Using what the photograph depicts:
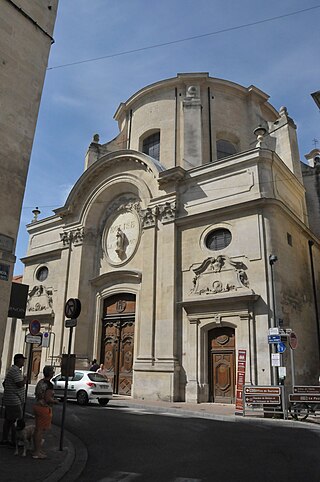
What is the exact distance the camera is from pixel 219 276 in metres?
18.0

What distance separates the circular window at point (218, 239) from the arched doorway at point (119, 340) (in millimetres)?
5485

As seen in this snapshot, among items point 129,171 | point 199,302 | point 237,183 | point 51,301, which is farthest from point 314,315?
point 51,301

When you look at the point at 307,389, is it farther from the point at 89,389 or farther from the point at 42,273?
the point at 42,273

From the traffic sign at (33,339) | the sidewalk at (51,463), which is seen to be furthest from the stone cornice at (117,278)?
the sidewalk at (51,463)

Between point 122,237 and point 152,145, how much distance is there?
7.20 meters

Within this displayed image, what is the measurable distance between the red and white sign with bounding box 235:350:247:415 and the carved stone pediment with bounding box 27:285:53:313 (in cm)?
1378

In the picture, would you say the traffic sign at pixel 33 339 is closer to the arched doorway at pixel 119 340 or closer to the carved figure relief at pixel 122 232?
the arched doorway at pixel 119 340

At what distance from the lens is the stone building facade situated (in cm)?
956

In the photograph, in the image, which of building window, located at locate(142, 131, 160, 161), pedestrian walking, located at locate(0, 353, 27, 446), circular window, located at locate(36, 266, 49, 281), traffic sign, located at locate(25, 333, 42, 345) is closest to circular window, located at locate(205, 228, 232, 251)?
building window, located at locate(142, 131, 160, 161)

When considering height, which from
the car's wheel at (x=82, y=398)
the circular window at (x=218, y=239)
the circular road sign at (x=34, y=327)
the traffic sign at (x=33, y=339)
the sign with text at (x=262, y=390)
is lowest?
the car's wheel at (x=82, y=398)

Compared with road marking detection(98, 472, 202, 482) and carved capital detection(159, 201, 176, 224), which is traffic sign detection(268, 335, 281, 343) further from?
road marking detection(98, 472, 202, 482)

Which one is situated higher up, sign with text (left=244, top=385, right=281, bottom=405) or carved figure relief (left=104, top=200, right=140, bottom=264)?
carved figure relief (left=104, top=200, right=140, bottom=264)

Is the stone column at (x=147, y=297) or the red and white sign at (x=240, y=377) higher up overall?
the stone column at (x=147, y=297)

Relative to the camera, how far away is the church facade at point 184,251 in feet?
56.5
